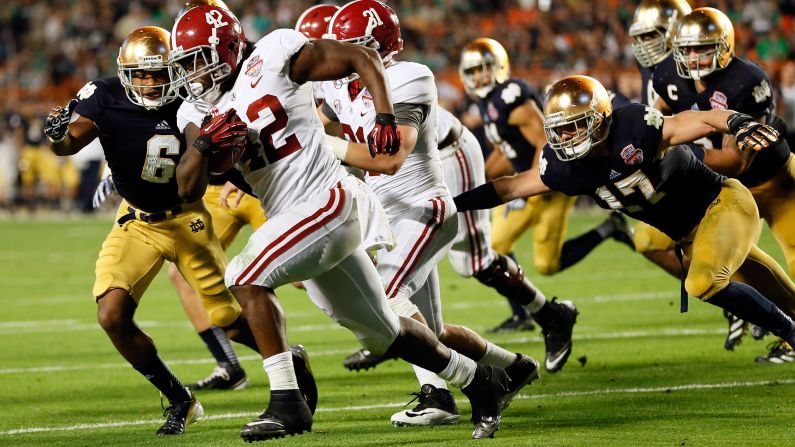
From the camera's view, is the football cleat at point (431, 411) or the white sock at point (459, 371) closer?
the white sock at point (459, 371)

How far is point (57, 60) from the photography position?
77.7 ft

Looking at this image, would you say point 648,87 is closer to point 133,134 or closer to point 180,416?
point 133,134

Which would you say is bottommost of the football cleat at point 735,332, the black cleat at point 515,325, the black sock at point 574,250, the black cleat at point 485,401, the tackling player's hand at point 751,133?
the black cleat at point 515,325

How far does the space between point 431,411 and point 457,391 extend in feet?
3.35

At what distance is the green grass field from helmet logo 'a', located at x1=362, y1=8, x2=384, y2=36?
1.69m

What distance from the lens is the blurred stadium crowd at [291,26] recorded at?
17422 millimetres

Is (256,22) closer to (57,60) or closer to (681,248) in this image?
(57,60)

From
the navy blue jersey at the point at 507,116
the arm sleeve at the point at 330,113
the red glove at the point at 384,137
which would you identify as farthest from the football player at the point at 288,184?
the navy blue jersey at the point at 507,116

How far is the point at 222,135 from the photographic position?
4.23m

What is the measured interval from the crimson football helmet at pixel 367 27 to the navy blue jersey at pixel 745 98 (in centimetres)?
191

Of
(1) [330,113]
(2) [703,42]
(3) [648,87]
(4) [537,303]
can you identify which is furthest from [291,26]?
(1) [330,113]

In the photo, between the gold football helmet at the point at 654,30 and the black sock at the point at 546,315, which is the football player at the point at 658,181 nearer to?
the black sock at the point at 546,315

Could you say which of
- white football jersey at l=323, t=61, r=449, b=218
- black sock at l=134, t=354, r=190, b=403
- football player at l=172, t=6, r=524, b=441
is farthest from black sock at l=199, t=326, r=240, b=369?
football player at l=172, t=6, r=524, b=441

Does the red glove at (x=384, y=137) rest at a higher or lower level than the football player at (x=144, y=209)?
higher
